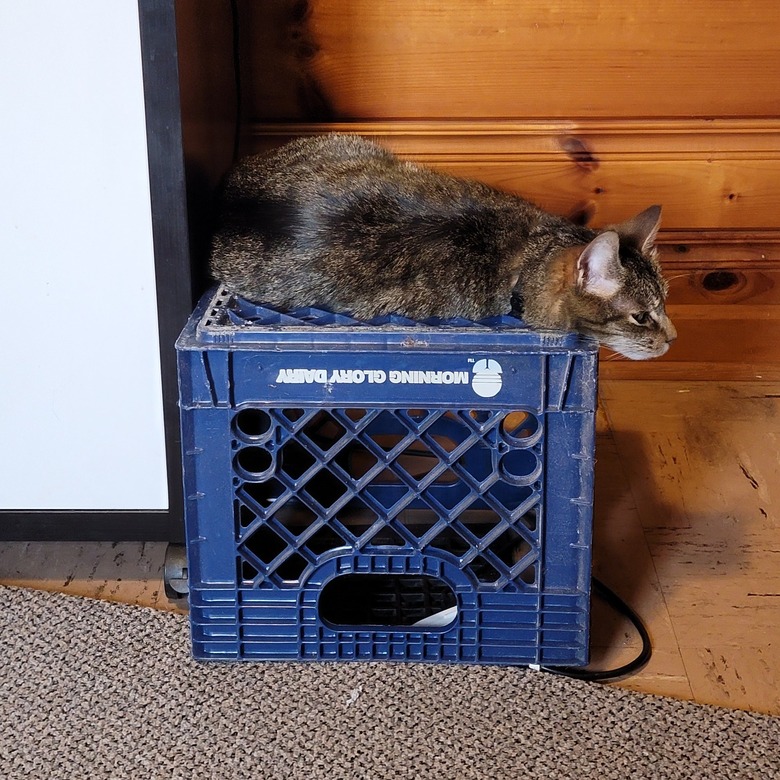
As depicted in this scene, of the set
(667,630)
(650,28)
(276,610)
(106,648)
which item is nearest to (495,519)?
(667,630)

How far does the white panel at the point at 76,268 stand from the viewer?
1.08 meters

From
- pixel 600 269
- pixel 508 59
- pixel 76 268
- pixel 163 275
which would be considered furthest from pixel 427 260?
pixel 508 59

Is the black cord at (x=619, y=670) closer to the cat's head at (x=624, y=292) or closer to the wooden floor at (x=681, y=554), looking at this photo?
the wooden floor at (x=681, y=554)

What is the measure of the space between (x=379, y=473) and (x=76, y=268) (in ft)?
1.42

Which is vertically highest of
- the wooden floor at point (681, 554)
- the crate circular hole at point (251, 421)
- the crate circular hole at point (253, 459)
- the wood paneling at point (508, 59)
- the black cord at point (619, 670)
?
the wood paneling at point (508, 59)

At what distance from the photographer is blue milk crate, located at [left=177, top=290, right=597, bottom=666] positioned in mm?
1094

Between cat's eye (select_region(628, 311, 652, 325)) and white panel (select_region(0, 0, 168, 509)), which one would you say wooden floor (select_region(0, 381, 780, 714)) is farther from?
cat's eye (select_region(628, 311, 652, 325))

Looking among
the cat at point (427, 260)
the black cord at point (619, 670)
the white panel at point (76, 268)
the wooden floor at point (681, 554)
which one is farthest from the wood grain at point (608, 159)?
the black cord at point (619, 670)

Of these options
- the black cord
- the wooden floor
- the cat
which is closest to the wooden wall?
the wooden floor

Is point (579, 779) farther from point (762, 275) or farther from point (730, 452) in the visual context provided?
point (762, 275)

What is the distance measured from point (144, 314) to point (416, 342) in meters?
0.35

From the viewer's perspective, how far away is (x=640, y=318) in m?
1.24

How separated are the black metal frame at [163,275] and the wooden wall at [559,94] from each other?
0.58m

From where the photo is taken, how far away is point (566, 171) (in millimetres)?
1803
